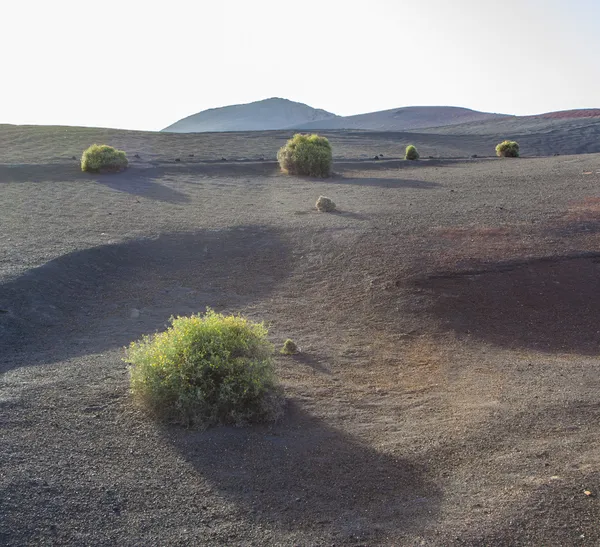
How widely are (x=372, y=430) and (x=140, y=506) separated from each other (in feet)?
8.21

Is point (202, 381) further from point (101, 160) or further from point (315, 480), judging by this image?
point (101, 160)

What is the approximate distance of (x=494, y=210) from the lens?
Answer: 50.3 feet

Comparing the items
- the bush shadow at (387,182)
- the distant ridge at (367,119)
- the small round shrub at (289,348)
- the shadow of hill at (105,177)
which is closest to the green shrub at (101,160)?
the shadow of hill at (105,177)

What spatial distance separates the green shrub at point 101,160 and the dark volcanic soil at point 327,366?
5237 mm

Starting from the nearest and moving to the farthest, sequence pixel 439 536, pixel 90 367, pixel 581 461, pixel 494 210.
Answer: pixel 439 536
pixel 581 461
pixel 90 367
pixel 494 210

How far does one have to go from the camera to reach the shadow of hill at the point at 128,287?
8.80 m

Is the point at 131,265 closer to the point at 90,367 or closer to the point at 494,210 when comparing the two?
the point at 90,367

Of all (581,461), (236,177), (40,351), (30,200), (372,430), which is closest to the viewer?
(581,461)

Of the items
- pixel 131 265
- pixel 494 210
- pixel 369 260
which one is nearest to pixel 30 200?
pixel 131 265

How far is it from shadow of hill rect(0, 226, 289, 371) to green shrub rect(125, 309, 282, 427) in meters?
2.25

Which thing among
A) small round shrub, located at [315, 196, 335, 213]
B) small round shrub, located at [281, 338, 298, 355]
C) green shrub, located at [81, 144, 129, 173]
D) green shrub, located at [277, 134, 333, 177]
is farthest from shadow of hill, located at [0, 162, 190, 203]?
small round shrub, located at [281, 338, 298, 355]

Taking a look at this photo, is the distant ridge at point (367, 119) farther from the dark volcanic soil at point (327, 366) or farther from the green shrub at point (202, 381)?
the green shrub at point (202, 381)

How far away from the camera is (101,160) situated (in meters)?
23.9

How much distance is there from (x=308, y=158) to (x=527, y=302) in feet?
48.5
